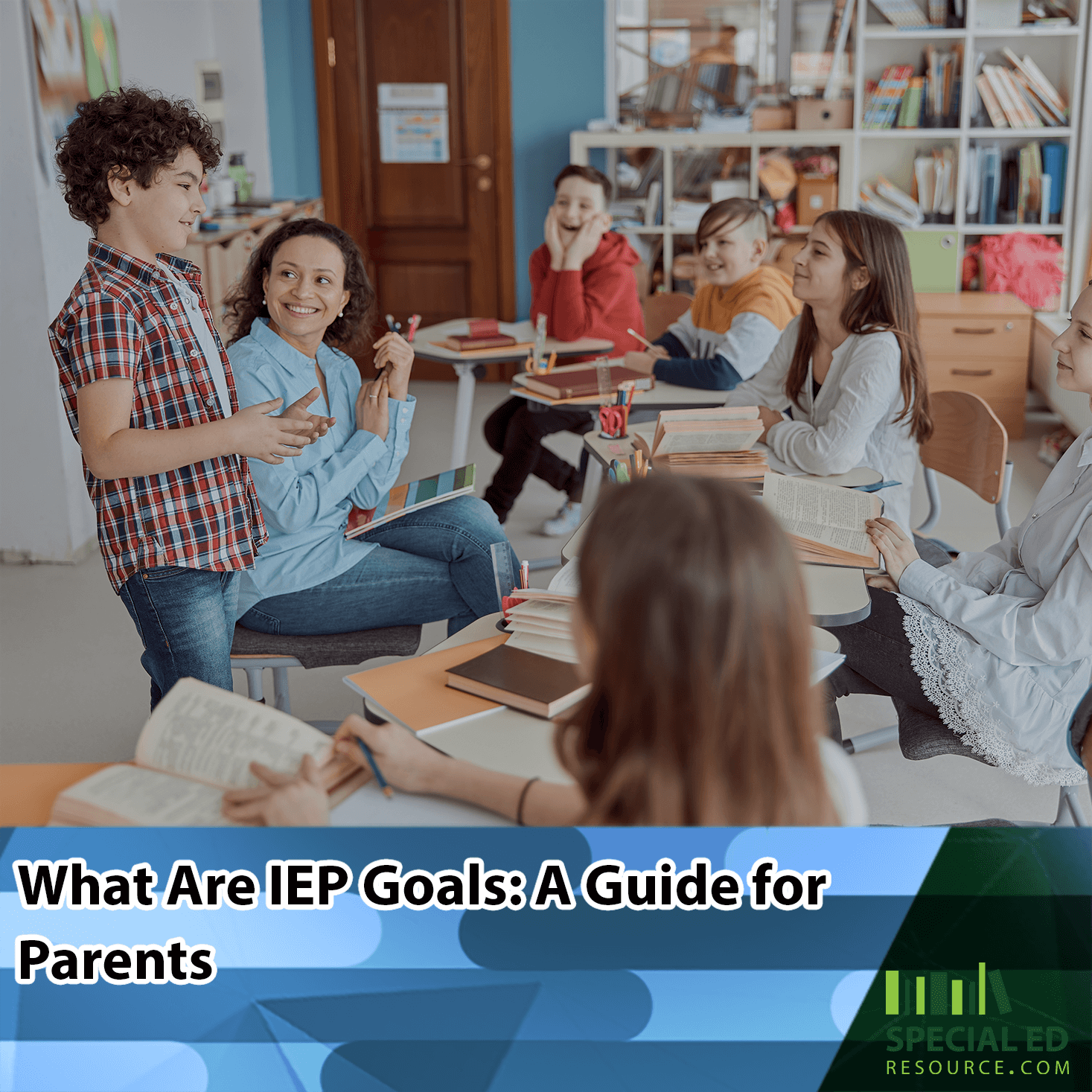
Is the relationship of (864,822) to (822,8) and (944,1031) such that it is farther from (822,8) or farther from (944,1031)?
(822,8)

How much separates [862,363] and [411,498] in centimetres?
105

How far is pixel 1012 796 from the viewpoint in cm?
251

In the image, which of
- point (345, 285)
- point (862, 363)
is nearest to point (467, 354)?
point (345, 285)

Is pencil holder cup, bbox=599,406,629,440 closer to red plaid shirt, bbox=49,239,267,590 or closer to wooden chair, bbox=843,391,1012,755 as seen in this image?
wooden chair, bbox=843,391,1012,755

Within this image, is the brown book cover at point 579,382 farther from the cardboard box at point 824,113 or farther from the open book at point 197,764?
the cardboard box at point 824,113

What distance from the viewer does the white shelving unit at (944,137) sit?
523 cm

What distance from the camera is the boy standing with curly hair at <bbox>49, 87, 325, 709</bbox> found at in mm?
1690

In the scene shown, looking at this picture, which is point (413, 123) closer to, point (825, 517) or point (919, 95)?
point (919, 95)

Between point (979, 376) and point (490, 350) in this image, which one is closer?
point (490, 350)

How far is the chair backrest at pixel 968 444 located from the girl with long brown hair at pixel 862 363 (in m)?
0.14

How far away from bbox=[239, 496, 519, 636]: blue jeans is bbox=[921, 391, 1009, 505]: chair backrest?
1.18 metres

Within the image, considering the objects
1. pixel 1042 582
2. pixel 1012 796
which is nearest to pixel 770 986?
pixel 1042 582

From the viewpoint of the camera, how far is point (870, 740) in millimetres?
2670

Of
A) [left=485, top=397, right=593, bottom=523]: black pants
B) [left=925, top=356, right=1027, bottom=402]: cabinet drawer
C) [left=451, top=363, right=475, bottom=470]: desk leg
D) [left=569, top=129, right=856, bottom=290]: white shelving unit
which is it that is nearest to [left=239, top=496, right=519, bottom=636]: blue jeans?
[left=485, top=397, right=593, bottom=523]: black pants
